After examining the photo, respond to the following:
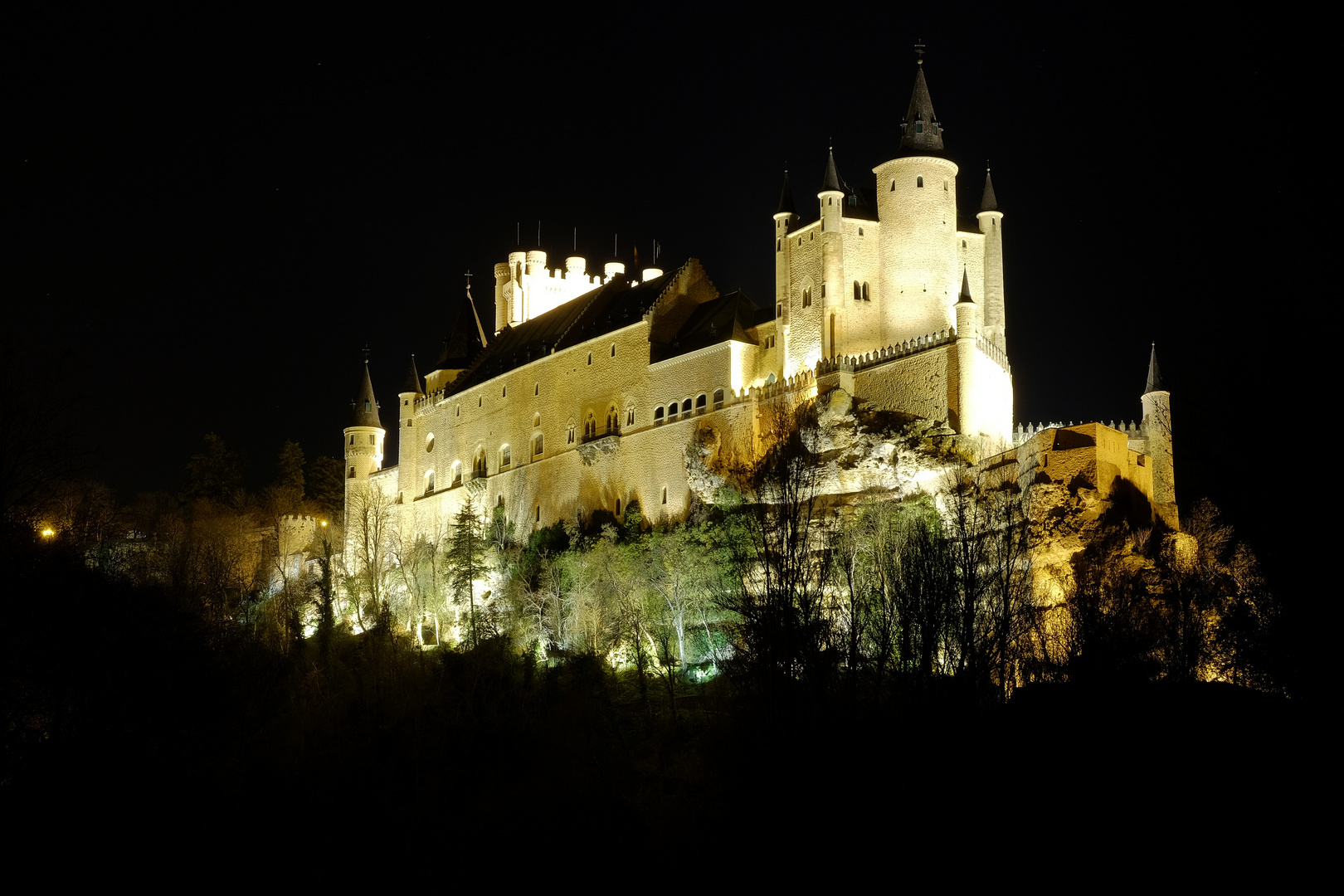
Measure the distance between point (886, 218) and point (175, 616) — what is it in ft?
106

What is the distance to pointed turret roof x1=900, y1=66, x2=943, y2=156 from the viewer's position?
2346 inches

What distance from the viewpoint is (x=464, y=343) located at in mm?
85438

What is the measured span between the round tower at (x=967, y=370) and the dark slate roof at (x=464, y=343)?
36927mm

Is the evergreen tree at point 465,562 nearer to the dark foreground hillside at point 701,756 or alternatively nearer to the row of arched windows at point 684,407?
the row of arched windows at point 684,407

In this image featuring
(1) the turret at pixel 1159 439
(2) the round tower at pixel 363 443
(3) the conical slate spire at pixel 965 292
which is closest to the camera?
(1) the turret at pixel 1159 439

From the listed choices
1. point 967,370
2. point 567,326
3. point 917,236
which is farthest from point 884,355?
point 567,326

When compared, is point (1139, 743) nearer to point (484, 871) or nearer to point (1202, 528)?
point (484, 871)

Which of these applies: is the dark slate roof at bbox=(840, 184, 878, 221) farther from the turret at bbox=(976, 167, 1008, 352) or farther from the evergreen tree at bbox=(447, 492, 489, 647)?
the evergreen tree at bbox=(447, 492, 489, 647)

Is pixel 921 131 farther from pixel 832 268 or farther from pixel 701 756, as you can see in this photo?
pixel 701 756

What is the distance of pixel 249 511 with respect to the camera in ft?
305

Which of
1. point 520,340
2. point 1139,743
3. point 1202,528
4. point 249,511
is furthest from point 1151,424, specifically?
point 249,511

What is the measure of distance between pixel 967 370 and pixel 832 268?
8.12 meters

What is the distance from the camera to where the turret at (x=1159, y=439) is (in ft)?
163

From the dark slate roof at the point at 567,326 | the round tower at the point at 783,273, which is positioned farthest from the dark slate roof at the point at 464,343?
the round tower at the point at 783,273
